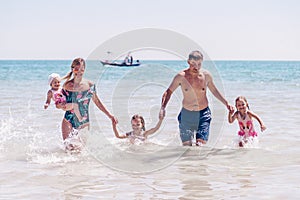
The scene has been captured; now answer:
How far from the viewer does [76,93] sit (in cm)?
646

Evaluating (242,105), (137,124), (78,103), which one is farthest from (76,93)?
(242,105)

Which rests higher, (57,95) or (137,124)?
(57,95)

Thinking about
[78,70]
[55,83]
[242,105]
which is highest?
[78,70]

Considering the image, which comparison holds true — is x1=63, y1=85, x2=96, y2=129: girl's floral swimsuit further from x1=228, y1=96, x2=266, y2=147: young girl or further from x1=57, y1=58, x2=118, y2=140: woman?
x1=228, y1=96, x2=266, y2=147: young girl

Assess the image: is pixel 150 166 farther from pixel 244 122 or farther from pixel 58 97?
pixel 244 122

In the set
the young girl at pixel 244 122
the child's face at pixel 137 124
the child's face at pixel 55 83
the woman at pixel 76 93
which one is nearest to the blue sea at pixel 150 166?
the young girl at pixel 244 122

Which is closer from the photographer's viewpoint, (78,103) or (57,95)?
(57,95)

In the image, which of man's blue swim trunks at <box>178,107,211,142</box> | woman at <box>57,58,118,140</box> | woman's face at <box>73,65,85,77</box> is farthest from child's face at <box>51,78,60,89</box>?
man's blue swim trunks at <box>178,107,211,142</box>

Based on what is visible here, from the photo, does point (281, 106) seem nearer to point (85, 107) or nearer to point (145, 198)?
point (85, 107)

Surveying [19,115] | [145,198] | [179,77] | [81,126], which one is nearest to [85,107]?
[81,126]

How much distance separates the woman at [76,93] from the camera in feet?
21.0

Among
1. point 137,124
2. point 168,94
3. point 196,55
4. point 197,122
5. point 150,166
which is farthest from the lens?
point 137,124

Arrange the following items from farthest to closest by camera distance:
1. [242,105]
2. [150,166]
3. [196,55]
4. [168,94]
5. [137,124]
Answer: [137,124]
[242,105]
[168,94]
[196,55]
[150,166]

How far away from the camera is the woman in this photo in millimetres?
6402
